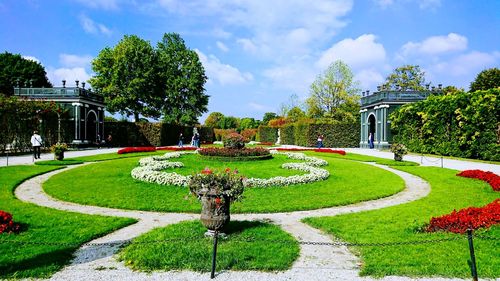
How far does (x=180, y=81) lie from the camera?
56.0m

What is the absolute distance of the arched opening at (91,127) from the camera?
40.9 m

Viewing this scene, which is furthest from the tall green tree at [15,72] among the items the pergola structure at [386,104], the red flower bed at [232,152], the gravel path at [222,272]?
the gravel path at [222,272]

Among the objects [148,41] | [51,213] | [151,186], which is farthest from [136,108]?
[51,213]

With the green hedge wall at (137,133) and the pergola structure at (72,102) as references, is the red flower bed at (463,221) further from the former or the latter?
the green hedge wall at (137,133)

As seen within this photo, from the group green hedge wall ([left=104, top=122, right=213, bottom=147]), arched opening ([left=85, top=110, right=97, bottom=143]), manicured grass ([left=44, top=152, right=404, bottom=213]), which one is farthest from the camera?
green hedge wall ([left=104, top=122, right=213, bottom=147])

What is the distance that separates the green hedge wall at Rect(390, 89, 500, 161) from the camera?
1025 inches

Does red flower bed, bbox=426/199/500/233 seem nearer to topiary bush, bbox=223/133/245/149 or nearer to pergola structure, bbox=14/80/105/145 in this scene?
topiary bush, bbox=223/133/245/149

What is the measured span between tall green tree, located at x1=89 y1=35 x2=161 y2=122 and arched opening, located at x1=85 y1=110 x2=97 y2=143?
26.1 feet

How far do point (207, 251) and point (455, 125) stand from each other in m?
29.4

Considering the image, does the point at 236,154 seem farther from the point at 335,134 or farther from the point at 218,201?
the point at 335,134

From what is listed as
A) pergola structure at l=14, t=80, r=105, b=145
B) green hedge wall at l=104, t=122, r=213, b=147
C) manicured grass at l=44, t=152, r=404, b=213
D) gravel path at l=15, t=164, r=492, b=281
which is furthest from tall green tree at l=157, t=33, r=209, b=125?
gravel path at l=15, t=164, r=492, b=281

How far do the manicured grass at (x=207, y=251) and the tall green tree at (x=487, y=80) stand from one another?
172ft

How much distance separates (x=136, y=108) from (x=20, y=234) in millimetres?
46074

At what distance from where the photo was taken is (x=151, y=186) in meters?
13.4
